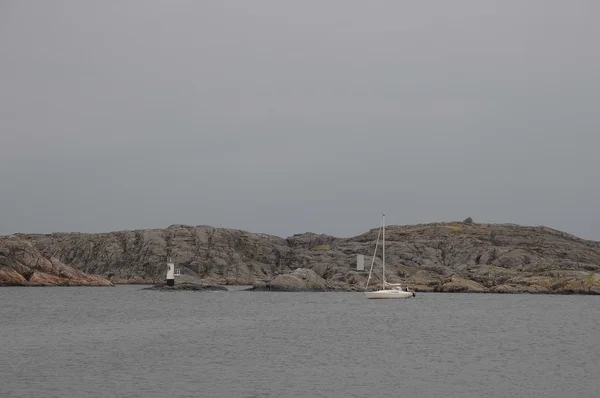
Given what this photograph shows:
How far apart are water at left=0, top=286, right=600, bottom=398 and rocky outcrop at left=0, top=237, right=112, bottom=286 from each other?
211 ft

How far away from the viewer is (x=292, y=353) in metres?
53.7

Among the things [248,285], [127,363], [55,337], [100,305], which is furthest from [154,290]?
[127,363]

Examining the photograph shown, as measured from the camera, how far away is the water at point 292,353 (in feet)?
126

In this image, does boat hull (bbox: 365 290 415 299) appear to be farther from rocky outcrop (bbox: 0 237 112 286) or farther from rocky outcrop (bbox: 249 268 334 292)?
rocky outcrop (bbox: 0 237 112 286)

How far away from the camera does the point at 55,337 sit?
62.2 meters

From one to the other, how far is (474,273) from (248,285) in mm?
63176

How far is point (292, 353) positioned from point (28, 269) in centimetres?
12603

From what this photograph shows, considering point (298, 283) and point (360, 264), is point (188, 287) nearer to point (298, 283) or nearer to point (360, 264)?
point (298, 283)

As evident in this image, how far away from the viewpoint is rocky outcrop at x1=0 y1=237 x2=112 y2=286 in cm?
15688

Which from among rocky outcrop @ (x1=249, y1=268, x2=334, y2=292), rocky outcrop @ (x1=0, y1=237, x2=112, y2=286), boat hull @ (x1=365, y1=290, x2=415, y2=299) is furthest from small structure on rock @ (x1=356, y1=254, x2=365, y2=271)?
rocky outcrop @ (x1=0, y1=237, x2=112, y2=286)

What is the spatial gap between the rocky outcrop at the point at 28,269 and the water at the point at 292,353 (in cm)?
6438

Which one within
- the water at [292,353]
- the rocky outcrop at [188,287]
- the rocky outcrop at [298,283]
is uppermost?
the rocky outcrop at [298,283]

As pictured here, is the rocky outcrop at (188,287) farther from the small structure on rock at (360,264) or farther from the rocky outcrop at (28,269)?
the small structure on rock at (360,264)

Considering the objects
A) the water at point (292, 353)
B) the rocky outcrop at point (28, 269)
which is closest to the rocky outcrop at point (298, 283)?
the water at point (292, 353)
